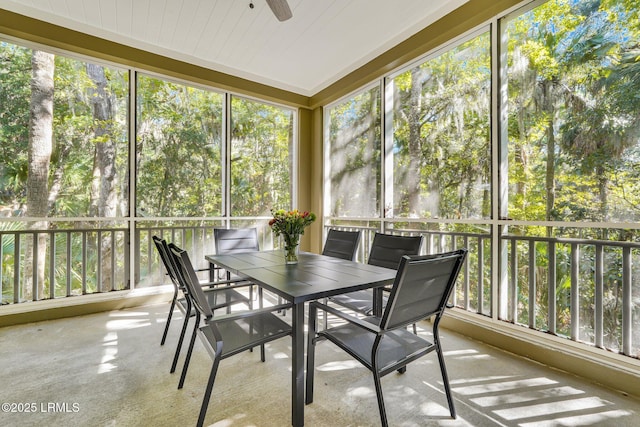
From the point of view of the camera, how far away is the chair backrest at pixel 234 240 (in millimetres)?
3023

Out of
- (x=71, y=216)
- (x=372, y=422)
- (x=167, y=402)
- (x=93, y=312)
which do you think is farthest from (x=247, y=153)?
(x=372, y=422)

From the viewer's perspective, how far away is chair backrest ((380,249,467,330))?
1319 millimetres

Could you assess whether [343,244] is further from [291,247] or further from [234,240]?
[234,240]

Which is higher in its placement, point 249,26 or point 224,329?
point 249,26

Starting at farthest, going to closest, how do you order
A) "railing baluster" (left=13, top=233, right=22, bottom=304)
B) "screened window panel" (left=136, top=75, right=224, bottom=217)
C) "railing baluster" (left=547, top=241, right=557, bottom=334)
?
"screened window panel" (left=136, top=75, right=224, bottom=217) → "railing baluster" (left=13, top=233, right=22, bottom=304) → "railing baluster" (left=547, top=241, right=557, bottom=334)

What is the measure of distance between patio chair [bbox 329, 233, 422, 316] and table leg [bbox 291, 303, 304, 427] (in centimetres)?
78

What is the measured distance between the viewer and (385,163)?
3.57m

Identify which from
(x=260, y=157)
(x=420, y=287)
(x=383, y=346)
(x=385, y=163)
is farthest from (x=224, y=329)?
(x=260, y=157)

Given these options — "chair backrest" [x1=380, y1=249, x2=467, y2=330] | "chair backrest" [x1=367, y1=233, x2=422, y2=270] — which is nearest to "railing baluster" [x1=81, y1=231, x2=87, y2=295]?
"chair backrest" [x1=367, y1=233, x2=422, y2=270]

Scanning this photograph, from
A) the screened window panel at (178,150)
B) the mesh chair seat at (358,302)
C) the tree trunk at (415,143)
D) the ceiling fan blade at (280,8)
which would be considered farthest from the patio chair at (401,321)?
the screened window panel at (178,150)

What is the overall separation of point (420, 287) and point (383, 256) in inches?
44.8

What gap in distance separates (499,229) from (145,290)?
3926 mm

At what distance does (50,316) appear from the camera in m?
3.01

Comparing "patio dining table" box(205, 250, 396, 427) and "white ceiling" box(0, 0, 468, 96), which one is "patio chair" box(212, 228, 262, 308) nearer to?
"patio dining table" box(205, 250, 396, 427)
